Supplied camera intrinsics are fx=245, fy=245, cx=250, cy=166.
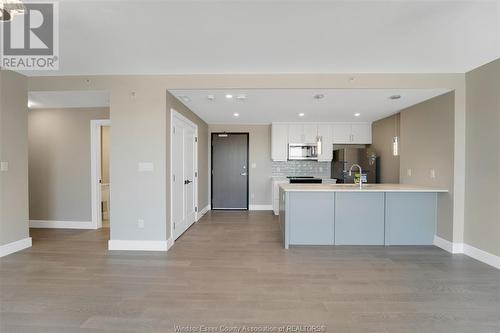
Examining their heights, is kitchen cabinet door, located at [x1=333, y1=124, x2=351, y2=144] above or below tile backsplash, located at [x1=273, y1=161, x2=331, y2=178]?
above

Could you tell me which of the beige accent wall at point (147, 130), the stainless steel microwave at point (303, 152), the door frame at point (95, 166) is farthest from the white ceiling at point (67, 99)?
the stainless steel microwave at point (303, 152)

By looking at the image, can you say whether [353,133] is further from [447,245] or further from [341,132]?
[447,245]

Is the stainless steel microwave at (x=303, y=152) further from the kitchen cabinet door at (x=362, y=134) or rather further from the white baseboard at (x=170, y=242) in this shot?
the white baseboard at (x=170, y=242)

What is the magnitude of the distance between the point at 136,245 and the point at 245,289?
1.91 meters

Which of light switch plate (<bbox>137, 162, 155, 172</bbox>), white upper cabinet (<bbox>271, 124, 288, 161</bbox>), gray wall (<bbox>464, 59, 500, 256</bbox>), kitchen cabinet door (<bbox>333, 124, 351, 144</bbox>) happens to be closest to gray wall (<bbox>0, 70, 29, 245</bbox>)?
light switch plate (<bbox>137, 162, 155, 172</bbox>)

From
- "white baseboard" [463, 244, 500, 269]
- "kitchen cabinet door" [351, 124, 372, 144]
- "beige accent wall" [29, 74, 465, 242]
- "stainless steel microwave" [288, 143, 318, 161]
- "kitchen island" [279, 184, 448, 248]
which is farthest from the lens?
"stainless steel microwave" [288, 143, 318, 161]

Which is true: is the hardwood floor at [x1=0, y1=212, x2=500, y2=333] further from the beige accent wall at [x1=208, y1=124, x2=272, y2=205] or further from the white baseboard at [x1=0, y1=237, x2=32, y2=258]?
the beige accent wall at [x1=208, y1=124, x2=272, y2=205]

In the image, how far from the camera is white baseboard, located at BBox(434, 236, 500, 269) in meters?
2.96

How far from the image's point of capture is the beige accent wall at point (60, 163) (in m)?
4.63

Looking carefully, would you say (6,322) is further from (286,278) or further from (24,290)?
(286,278)

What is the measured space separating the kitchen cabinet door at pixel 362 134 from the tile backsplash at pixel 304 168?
0.94 meters

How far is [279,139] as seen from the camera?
610cm

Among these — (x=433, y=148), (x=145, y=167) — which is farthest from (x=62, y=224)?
(x=433, y=148)

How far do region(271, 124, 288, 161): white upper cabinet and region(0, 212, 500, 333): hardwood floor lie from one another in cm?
289
